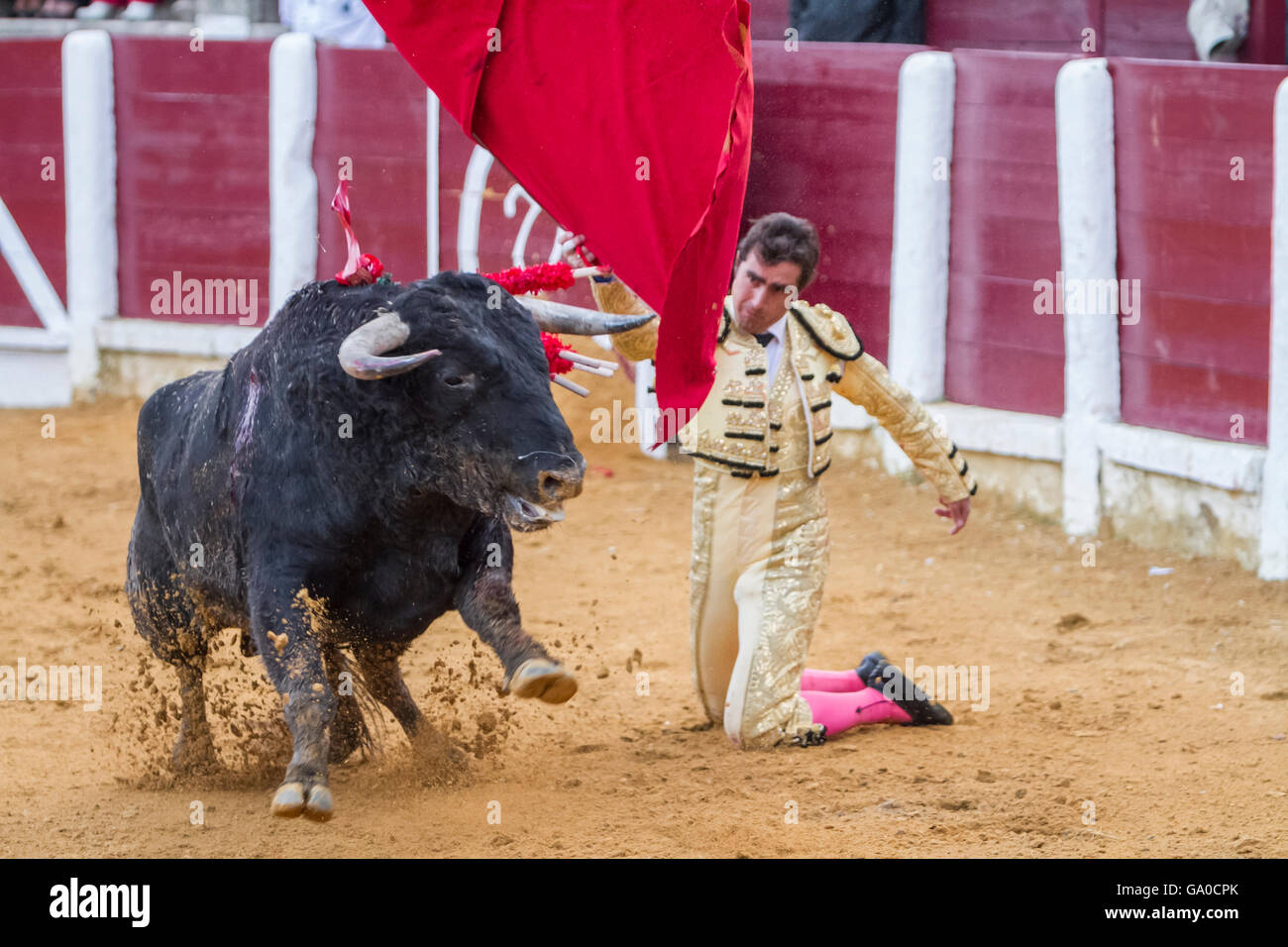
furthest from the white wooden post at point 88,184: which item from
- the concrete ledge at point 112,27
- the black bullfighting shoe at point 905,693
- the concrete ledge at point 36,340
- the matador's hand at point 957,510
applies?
the matador's hand at point 957,510

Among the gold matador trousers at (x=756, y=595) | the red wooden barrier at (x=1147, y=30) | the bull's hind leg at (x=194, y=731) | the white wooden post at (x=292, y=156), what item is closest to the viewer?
the bull's hind leg at (x=194, y=731)

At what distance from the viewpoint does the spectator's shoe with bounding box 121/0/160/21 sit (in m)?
9.62

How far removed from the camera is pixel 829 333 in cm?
414

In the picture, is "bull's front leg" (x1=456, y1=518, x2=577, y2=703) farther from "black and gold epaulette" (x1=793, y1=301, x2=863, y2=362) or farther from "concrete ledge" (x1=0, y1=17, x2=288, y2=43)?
"concrete ledge" (x1=0, y1=17, x2=288, y2=43)

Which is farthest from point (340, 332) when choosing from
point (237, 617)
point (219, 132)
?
point (219, 132)

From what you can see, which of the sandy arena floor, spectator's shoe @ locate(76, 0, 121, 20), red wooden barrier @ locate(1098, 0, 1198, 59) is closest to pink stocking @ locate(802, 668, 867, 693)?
the sandy arena floor

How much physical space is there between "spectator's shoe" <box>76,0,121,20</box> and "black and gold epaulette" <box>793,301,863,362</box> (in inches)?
271

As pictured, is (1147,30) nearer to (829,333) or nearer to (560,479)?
(829,333)

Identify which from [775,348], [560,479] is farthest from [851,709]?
[560,479]

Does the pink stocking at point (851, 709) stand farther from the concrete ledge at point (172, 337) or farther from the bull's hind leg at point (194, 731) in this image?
the concrete ledge at point (172, 337)

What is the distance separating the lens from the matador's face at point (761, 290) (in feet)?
12.9

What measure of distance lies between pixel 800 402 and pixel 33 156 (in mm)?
5721

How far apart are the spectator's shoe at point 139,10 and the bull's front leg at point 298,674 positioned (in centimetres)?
722

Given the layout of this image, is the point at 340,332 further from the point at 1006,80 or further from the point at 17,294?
the point at 17,294
